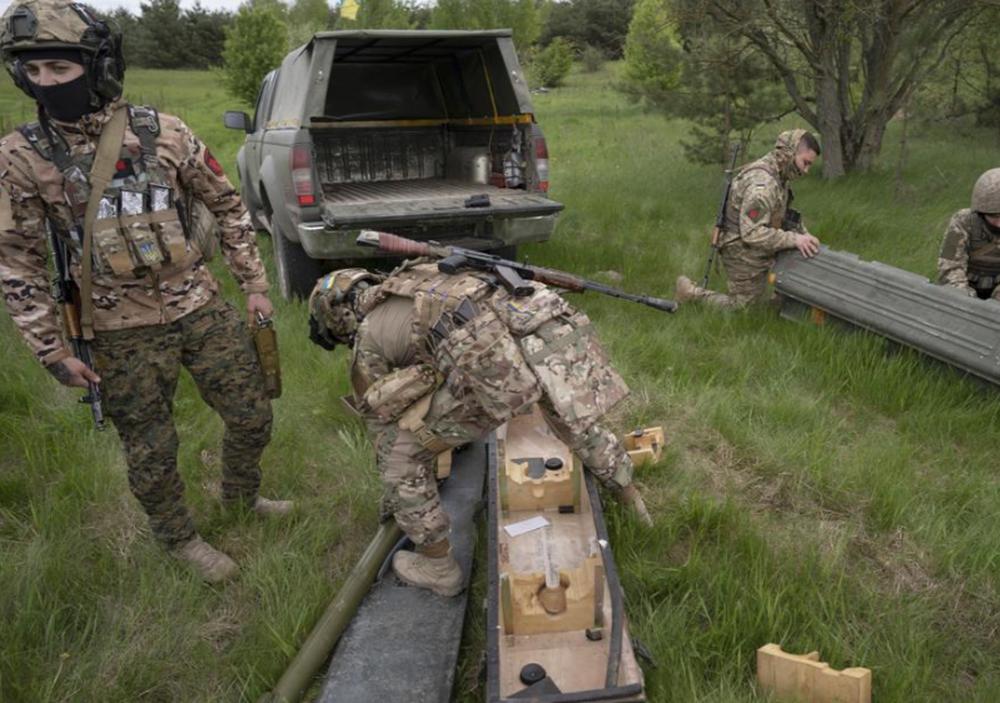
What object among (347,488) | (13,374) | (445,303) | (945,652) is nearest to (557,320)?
(445,303)

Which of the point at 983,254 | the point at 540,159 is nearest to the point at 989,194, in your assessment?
the point at 983,254

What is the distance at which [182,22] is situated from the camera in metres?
41.2

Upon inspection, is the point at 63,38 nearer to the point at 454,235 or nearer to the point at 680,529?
the point at 680,529

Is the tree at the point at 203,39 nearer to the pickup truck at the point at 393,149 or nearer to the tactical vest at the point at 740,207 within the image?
the pickup truck at the point at 393,149

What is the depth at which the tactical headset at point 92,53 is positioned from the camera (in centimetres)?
232

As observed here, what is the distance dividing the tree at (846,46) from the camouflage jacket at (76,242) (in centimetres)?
635

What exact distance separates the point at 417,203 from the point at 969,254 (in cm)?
359

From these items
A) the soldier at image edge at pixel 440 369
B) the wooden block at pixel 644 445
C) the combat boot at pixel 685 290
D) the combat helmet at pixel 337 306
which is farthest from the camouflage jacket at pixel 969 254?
the combat helmet at pixel 337 306

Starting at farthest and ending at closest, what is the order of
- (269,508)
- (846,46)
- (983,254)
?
(846,46), (983,254), (269,508)

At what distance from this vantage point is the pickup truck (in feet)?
16.6

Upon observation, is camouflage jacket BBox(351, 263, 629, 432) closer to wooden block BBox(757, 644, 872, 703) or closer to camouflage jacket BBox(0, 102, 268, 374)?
camouflage jacket BBox(0, 102, 268, 374)

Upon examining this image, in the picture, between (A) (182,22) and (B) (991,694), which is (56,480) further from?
(A) (182,22)

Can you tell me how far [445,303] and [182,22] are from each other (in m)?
45.7

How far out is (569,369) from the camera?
257 cm
